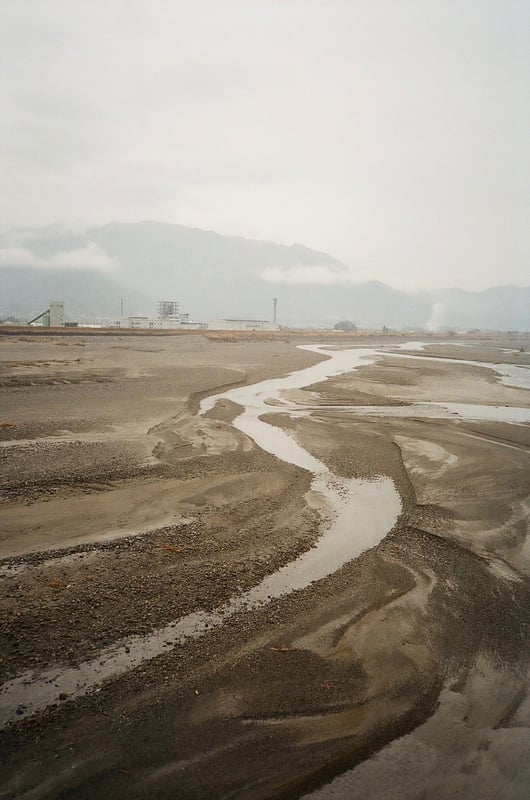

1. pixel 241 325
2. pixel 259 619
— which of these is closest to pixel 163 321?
pixel 241 325

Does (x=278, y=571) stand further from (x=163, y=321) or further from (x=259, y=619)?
(x=163, y=321)

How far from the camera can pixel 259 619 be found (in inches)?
270

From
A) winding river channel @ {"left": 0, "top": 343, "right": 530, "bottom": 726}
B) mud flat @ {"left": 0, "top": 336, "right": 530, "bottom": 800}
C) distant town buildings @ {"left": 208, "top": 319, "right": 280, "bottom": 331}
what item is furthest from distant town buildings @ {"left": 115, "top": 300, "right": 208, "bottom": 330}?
mud flat @ {"left": 0, "top": 336, "right": 530, "bottom": 800}

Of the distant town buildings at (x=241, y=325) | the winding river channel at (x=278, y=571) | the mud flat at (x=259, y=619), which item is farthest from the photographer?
the distant town buildings at (x=241, y=325)

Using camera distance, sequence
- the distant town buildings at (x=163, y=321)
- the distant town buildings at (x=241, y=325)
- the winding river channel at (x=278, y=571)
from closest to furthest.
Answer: the winding river channel at (x=278, y=571), the distant town buildings at (x=163, y=321), the distant town buildings at (x=241, y=325)

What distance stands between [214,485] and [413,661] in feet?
23.3

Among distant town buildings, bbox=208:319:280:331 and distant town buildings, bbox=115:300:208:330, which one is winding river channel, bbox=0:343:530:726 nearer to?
distant town buildings, bbox=115:300:208:330

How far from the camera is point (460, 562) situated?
8828mm

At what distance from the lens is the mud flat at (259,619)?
4672 mm

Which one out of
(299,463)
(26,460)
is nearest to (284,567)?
(299,463)

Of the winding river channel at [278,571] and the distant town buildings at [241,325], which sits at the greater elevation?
the distant town buildings at [241,325]

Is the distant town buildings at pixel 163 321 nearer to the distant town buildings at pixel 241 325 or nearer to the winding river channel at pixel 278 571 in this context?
the distant town buildings at pixel 241 325

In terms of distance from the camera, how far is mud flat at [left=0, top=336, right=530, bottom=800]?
4.67 m

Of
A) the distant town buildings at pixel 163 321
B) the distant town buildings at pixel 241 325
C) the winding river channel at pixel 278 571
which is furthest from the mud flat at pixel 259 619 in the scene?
the distant town buildings at pixel 241 325
